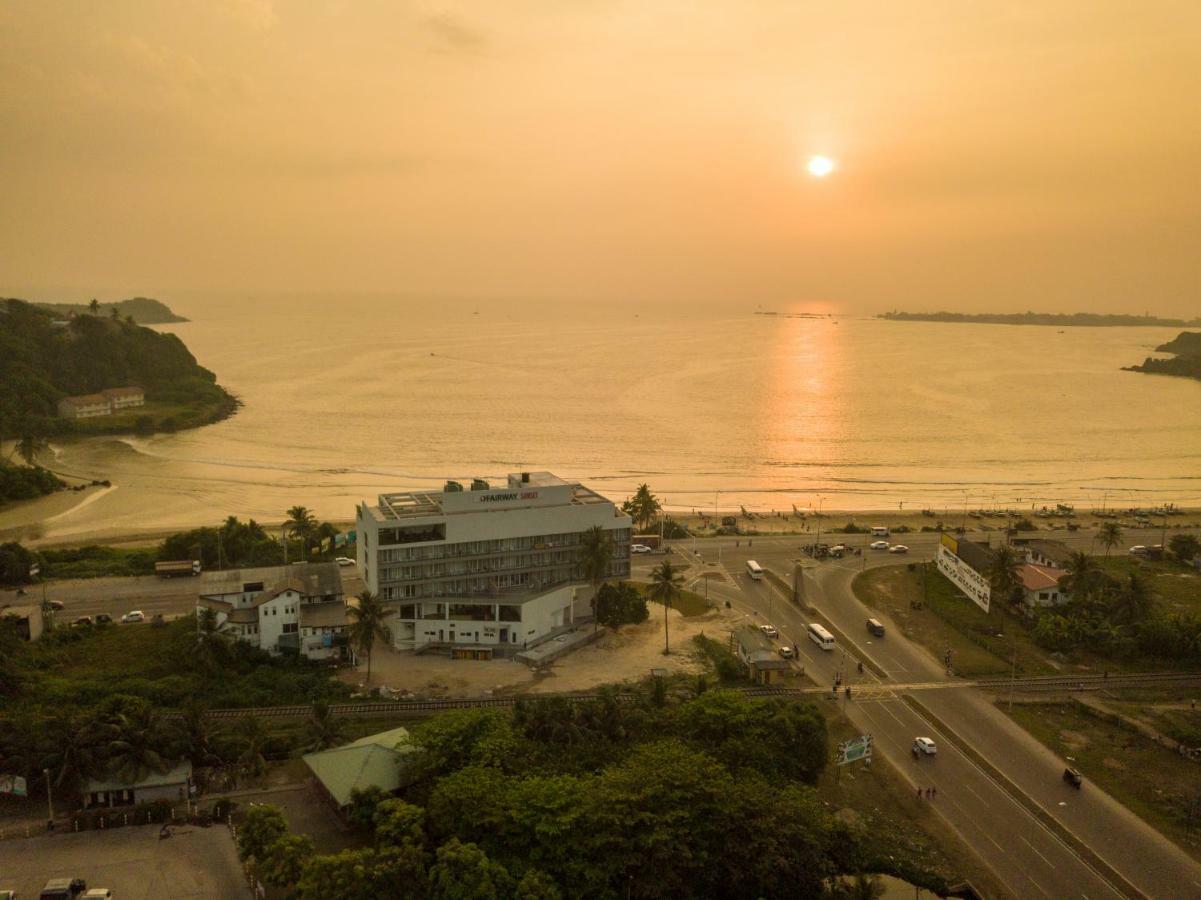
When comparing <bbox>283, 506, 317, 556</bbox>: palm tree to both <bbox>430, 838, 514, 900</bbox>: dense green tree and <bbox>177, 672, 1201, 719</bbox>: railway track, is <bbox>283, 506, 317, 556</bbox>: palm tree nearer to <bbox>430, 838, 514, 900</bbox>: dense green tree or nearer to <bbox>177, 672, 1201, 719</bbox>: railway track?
<bbox>177, 672, 1201, 719</bbox>: railway track

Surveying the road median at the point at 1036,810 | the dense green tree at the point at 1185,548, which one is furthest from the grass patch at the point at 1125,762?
the dense green tree at the point at 1185,548

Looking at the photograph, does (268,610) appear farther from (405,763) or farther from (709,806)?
(709,806)

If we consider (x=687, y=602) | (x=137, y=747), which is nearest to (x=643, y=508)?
(x=687, y=602)

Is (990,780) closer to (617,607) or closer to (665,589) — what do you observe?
(665,589)

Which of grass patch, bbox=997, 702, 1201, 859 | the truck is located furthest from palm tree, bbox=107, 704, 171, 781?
grass patch, bbox=997, 702, 1201, 859

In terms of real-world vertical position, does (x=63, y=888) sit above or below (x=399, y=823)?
below

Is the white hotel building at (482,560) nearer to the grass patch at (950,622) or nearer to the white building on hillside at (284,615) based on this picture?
the white building on hillside at (284,615)
